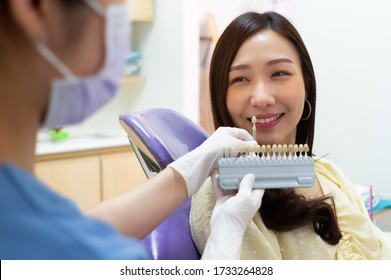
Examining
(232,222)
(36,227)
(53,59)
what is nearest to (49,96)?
(53,59)

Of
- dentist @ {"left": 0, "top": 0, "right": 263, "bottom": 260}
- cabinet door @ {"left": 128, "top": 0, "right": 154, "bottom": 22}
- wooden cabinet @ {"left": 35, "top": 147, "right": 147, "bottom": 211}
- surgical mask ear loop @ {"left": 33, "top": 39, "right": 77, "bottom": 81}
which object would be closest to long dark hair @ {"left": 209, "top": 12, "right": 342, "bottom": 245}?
dentist @ {"left": 0, "top": 0, "right": 263, "bottom": 260}

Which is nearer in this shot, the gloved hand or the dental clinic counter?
the gloved hand

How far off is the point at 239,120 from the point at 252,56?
197 millimetres

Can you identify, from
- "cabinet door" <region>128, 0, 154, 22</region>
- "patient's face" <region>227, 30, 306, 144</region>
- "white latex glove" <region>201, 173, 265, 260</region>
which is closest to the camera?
"white latex glove" <region>201, 173, 265, 260</region>

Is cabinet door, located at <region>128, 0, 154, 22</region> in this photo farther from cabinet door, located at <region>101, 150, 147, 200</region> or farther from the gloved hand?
the gloved hand

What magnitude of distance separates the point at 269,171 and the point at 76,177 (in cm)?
205

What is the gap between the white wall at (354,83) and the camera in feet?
7.82

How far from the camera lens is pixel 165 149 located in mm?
1376

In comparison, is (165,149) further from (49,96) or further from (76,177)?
(76,177)

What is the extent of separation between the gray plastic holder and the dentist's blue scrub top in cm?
60

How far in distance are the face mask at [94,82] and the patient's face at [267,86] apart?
78cm

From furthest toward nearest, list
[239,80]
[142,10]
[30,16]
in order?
1. [142,10]
2. [239,80]
3. [30,16]

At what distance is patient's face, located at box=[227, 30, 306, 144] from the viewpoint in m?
1.41
